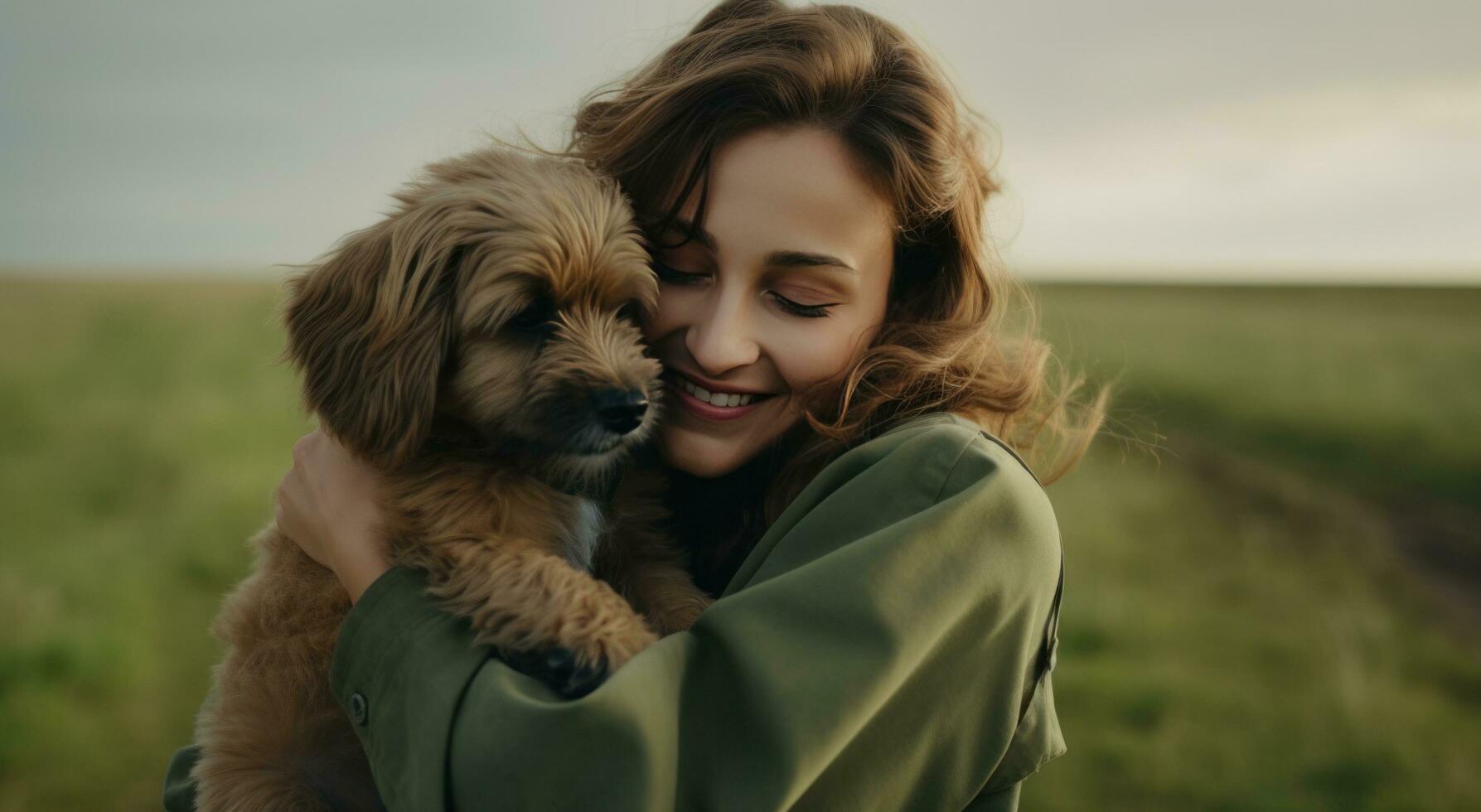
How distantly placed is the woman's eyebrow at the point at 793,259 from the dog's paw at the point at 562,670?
3.46ft

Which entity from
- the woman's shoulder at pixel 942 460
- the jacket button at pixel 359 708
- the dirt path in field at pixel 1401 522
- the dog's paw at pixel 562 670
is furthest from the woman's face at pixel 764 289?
the dirt path in field at pixel 1401 522

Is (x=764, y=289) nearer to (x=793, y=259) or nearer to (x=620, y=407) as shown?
(x=793, y=259)

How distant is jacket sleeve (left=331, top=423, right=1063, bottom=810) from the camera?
1.73 meters

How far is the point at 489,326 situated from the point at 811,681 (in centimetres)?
134

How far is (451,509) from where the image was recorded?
247cm

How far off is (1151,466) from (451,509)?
16.1 meters

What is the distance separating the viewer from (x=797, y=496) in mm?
2359

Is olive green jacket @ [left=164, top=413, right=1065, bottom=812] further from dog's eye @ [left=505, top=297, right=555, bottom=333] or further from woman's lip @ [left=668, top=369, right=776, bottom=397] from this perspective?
dog's eye @ [left=505, top=297, right=555, bottom=333]

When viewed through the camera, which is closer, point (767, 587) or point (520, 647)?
point (767, 587)

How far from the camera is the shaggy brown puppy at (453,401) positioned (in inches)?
98.3

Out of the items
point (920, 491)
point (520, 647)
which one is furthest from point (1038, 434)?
point (520, 647)

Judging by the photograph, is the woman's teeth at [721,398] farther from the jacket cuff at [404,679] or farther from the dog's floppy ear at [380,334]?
the jacket cuff at [404,679]

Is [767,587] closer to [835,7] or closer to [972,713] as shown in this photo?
[972,713]

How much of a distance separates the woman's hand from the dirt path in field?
7.98 meters
